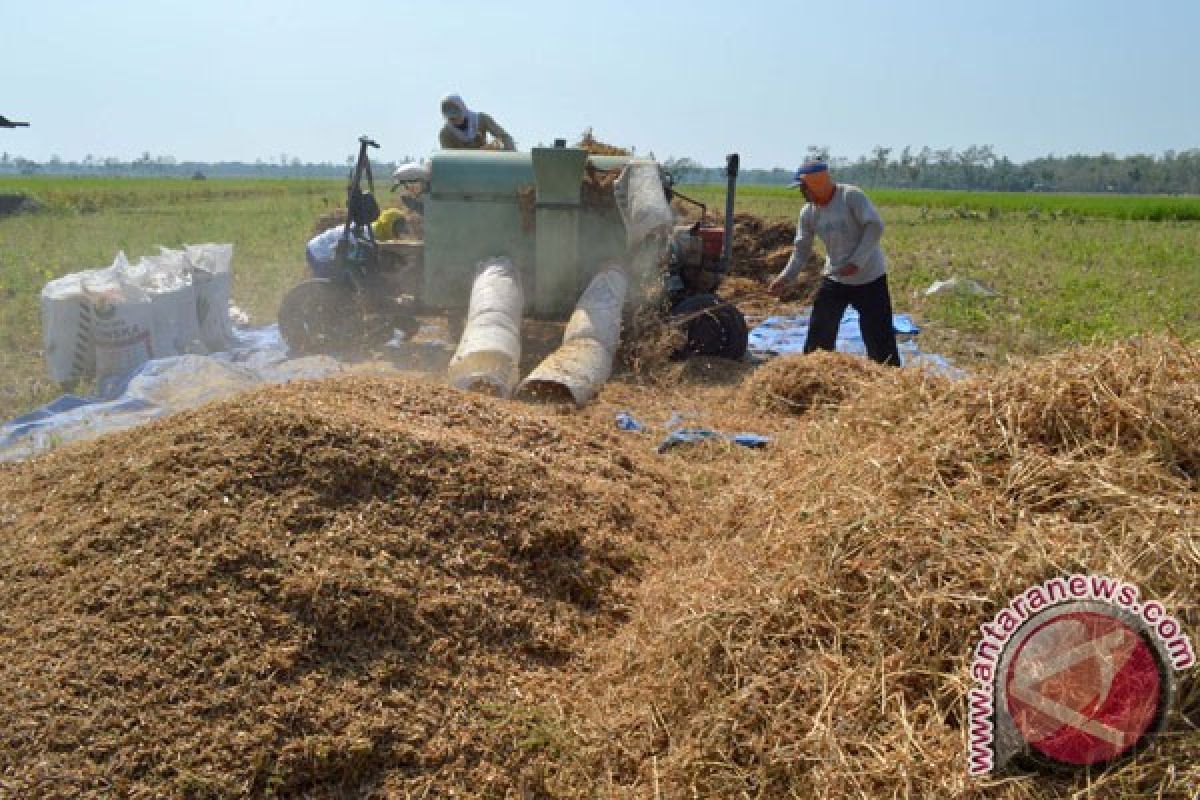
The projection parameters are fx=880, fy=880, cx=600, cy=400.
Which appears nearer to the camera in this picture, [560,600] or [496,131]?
Answer: [560,600]

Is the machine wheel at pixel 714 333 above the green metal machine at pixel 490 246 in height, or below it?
below

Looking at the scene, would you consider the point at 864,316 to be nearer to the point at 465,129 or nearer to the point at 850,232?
the point at 850,232

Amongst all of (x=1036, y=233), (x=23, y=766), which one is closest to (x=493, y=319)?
(x=23, y=766)

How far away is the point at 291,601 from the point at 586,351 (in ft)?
12.0

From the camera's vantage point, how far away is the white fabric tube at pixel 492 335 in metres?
5.53

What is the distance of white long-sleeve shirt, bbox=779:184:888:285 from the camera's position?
5.83 metres

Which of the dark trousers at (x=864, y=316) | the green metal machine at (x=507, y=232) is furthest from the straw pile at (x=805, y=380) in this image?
the green metal machine at (x=507, y=232)

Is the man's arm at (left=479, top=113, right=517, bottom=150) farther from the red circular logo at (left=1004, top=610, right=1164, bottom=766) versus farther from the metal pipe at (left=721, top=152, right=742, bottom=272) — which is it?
the red circular logo at (left=1004, top=610, right=1164, bottom=766)

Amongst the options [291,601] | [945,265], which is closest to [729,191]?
[291,601]

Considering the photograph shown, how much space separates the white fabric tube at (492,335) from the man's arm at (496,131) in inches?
72.1

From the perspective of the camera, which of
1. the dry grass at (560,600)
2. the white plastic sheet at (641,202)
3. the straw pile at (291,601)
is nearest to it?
the dry grass at (560,600)

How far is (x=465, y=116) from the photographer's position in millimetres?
8570

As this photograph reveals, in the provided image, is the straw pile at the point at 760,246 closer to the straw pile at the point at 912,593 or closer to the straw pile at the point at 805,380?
the straw pile at the point at 805,380

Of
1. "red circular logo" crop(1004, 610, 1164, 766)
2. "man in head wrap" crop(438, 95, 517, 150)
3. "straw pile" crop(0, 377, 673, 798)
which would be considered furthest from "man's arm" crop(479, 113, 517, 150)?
"red circular logo" crop(1004, 610, 1164, 766)
